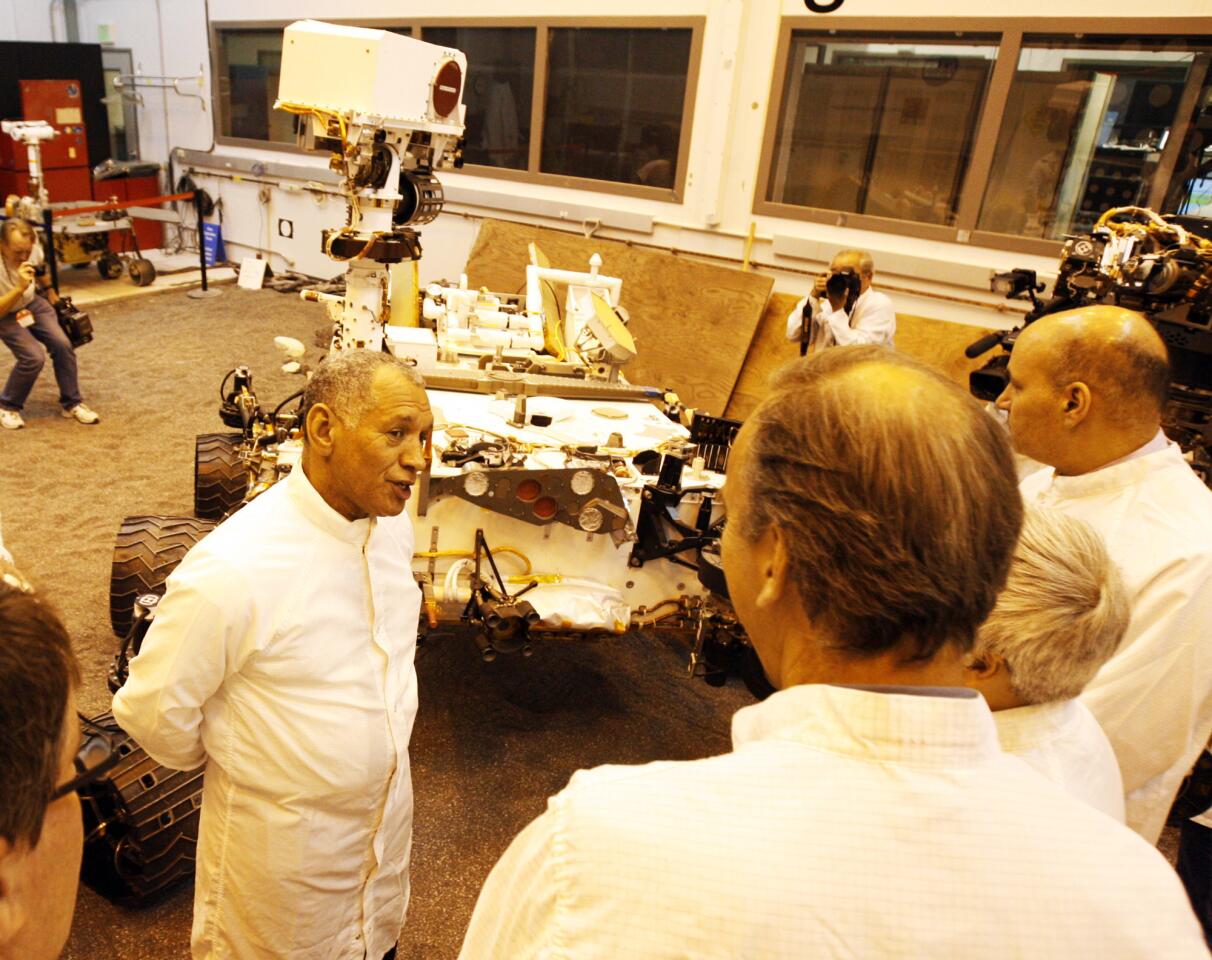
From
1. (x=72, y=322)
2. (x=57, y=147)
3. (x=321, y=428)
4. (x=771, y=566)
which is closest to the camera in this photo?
(x=771, y=566)

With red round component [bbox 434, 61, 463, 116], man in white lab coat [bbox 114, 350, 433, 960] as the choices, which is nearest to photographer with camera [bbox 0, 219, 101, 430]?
red round component [bbox 434, 61, 463, 116]

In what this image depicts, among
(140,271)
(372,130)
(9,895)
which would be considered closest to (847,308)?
(372,130)

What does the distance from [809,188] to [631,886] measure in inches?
263

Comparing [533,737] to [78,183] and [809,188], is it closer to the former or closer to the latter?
[809,188]

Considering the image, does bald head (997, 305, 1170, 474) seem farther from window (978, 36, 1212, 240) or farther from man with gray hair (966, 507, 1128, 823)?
window (978, 36, 1212, 240)

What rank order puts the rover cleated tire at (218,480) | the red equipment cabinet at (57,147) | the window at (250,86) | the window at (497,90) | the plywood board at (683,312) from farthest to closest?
the window at (250,86) < the red equipment cabinet at (57,147) < the window at (497,90) < the plywood board at (683,312) < the rover cleated tire at (218,480)

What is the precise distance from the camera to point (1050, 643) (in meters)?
1.16

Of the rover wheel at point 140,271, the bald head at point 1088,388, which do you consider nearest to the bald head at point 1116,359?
the bald head at point 1088,388

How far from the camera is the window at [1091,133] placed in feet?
16.9

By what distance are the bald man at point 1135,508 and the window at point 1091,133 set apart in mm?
3958

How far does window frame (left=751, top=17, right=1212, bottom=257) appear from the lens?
5.15m

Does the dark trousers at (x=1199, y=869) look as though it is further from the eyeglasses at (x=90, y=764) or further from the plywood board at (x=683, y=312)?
the plywood board at (x=683, y=312)

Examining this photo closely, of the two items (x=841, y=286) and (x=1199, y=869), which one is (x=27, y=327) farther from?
(x=1199, y=869)

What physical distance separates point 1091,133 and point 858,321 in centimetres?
228
